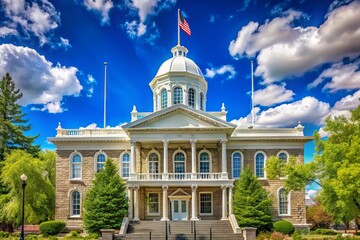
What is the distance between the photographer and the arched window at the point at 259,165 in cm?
3800

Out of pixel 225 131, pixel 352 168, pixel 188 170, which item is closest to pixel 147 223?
pixel 188 170

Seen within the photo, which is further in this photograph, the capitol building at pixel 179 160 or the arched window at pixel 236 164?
the arched window at pixel 236 164

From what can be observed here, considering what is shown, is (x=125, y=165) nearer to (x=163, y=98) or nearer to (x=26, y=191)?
(x=163, y=98)

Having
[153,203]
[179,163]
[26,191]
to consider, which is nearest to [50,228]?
[26,191]

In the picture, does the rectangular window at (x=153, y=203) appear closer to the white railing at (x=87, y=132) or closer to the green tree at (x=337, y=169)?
the white railing at (x=87, y=132)

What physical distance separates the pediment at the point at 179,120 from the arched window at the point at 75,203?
8916 mm

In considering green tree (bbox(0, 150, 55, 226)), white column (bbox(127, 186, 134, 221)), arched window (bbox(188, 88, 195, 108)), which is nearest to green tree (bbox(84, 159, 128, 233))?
white column (bbox(127, 186, 134, 221))

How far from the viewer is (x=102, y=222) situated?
31.9m

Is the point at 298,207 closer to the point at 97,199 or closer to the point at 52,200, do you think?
the point at 97,199

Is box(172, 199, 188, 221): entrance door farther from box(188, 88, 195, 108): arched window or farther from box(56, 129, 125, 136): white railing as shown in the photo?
box(188, 88, 195, 108): arched window

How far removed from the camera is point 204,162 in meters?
38.2

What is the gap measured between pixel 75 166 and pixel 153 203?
830 cm

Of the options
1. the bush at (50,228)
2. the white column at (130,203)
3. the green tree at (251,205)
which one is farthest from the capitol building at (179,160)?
the bush at (50,228)

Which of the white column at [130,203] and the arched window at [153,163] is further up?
the arched window at [153,163]
